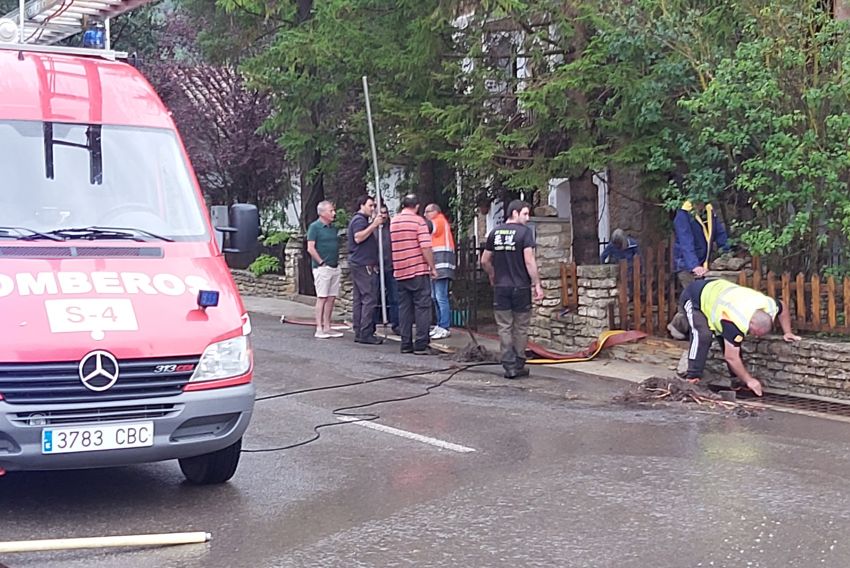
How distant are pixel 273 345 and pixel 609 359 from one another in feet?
13.7

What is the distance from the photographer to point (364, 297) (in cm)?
1406

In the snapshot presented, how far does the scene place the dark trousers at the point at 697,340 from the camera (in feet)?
33.3

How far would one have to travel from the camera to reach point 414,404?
9727mm

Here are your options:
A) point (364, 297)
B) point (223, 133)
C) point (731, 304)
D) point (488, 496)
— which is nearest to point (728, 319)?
point (731, 304)

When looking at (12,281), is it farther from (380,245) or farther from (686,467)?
(380,245)

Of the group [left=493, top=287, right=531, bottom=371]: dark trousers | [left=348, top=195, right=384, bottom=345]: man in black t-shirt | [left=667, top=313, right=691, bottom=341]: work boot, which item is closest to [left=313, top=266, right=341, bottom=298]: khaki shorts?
[left=348, top=195, right=384, bottom=345]: man in black t-shirt

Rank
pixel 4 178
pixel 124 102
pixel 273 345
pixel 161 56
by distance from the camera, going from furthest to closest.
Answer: pixel 161 56
pixel 273 345
pixel 124 102
pixel 4 178

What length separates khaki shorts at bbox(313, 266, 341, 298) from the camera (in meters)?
14.4

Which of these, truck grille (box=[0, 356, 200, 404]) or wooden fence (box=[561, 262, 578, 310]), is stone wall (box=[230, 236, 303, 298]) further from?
truck grille (box=[0, 356, 200, 404])

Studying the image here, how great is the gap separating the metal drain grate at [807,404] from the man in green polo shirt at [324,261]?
6213mm

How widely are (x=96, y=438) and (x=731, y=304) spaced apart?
19.9ft

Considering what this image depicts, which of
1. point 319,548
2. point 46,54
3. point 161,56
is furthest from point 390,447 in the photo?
point 161,56

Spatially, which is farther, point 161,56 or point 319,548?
point 161,56

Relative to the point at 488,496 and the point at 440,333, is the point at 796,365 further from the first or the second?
the point at 440,333
